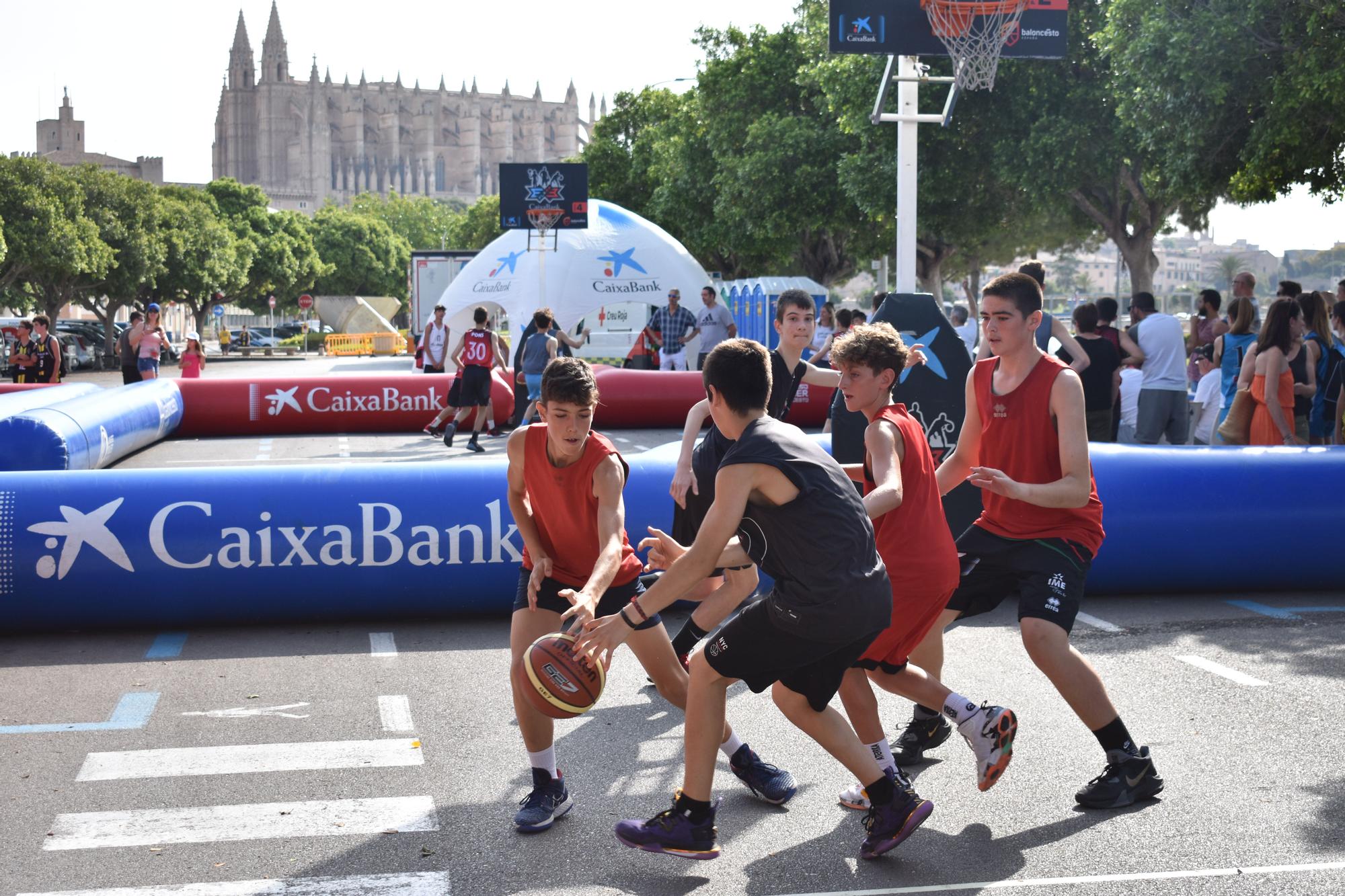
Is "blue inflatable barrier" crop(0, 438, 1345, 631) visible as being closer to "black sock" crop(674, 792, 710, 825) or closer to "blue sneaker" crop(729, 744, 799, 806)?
"blue sneaker" crop(729, 744, 799, 806)

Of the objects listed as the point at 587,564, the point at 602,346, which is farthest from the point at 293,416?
the point at 602,346

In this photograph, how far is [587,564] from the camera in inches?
185

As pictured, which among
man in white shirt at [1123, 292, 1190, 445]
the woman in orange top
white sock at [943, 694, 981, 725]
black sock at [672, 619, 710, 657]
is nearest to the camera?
white sock at [943, 694, 981, 725]

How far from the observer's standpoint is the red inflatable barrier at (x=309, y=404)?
64.8ft

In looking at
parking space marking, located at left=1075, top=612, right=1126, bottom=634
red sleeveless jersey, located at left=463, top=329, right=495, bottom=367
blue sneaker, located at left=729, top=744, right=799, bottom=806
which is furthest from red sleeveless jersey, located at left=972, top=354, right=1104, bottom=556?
red sleeveless jersey, located at left=463, top=329, right=495, bottom=367

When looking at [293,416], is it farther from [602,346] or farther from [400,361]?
[400,361]

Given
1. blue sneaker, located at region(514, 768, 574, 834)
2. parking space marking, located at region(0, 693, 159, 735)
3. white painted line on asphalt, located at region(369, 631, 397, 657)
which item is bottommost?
white painted line on asphalt, located at region(369, 631, 397, 657)

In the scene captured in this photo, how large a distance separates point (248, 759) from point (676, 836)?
1.98m

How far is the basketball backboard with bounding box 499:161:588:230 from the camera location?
94.2ft

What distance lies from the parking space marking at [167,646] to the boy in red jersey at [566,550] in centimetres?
302

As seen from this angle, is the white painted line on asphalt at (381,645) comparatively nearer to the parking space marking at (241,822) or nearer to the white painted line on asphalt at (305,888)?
the parking space marking at (241,822)

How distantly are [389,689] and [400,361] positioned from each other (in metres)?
42.3

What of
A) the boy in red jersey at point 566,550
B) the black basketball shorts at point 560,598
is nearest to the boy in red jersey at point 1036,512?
the boy in red jersey at point 566,550

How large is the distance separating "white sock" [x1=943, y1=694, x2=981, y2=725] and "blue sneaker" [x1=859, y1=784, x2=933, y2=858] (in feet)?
1.39
